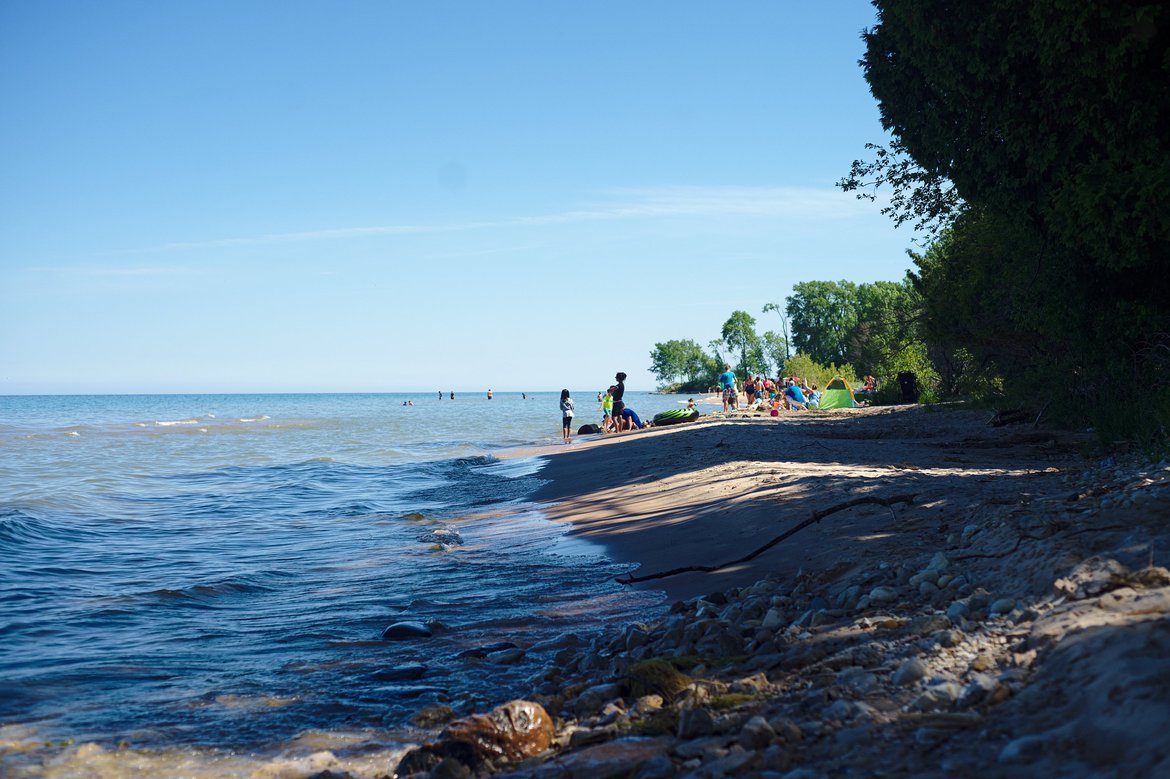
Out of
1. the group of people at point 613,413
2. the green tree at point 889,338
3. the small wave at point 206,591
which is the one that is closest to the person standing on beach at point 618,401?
the group of people at point 613,413

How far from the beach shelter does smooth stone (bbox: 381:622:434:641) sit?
111ft

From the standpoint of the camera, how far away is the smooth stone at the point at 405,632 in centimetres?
680

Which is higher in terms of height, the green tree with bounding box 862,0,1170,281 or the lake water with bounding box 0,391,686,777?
the green tree with bounding box 862,0,1170,281

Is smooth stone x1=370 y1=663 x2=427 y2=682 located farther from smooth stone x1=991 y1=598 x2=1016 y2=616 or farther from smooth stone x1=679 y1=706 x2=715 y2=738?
smooth stone x1=991 y1=598 x2=1016 y2=616

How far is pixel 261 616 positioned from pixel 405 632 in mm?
1899

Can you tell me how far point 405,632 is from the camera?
6.83 meters

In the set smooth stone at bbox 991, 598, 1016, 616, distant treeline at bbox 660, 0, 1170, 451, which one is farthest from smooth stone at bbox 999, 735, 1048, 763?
distant treeline at bbox 660, 0, 1170, 451

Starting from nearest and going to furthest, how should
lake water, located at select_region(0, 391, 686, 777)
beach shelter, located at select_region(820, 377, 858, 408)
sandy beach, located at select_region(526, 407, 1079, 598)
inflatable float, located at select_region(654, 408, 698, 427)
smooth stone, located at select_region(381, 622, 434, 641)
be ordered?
1. lake water, located at select_region(0, 391, 686, 777)
2. smooth stone, located at select_region(381, 622, 434, 641)
3. sandy beach, located at select_region(526, 407, 1079, 598)
4. inflatable float, located at select_region(654, 408, 698, 427)
5. beach shelter, located at select_region(820, 377, 858, 408)

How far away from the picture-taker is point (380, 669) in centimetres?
600

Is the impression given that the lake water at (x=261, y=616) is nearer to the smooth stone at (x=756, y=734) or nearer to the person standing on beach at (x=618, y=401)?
the smooth stone at (x=756, y=734)

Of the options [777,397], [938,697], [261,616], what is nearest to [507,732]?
[938,697]

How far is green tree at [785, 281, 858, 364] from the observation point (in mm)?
124375

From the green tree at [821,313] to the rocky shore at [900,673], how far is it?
121524 mm

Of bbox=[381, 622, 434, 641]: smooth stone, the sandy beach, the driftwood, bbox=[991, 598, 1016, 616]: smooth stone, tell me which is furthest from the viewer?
the driftwood
